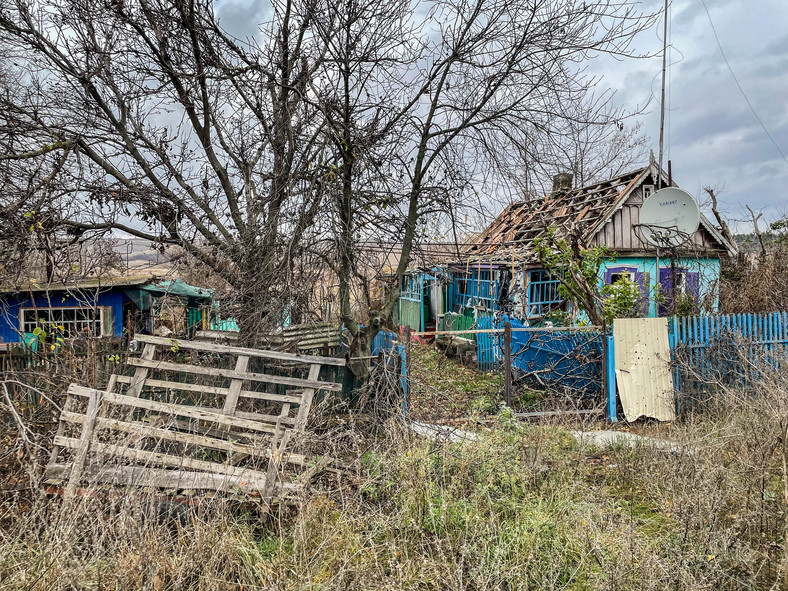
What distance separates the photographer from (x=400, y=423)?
17.9 feet

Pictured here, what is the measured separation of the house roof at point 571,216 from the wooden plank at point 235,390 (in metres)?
8.31

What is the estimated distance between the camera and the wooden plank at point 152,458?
4.21 meters

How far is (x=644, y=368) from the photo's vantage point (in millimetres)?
7848

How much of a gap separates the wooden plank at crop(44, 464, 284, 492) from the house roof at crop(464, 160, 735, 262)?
9364 mm

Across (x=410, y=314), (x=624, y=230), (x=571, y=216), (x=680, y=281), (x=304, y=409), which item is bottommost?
(x=304, y=409)

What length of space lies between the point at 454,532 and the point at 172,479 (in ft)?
7.92

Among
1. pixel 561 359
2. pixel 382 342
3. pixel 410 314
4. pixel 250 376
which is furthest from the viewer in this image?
pixel 410 314

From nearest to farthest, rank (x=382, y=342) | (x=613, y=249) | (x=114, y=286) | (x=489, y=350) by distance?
1. (x=382, y=342)
2. (x=489, y=350)
3. (x=613, y=249)
4. (x=114, y=286)

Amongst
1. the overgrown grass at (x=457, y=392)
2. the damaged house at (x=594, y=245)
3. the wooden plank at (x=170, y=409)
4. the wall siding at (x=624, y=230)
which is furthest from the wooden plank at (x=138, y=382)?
the wall siding at (x=624, y=230)

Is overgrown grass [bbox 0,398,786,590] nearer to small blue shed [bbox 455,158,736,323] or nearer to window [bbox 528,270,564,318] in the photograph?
small blue shed [bbox 455,158,736,323]

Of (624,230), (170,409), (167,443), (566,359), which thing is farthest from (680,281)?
(170,409)

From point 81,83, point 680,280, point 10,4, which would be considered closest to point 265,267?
point 81,83

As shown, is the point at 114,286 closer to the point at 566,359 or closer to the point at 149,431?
the point at 149,431

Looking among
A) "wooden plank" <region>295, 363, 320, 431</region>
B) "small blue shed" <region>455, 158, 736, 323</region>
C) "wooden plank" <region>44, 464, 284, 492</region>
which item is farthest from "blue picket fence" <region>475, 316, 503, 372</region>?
"wooden plank" <region>44, 464, 284, 492</region>
